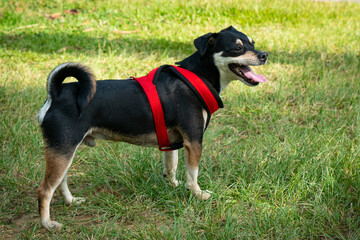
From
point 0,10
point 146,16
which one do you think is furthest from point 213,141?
point 0,10

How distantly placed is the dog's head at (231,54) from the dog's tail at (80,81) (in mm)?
870

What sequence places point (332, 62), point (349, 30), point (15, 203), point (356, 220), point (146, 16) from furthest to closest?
point (146, 16) < point (349, 30) < point (332, 62) < point (15, 203) < point (356, 220)

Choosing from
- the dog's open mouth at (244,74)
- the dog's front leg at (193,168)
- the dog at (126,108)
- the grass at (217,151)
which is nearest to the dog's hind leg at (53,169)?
the dog at (126,108)

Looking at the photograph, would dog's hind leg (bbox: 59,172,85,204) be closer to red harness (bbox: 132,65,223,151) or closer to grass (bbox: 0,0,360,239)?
grass (bbox: 0,0,360,239)

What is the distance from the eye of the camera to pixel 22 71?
5.73m

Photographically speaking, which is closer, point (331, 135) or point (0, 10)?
point (331, 135)

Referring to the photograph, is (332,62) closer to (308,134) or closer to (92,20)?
(308,134)

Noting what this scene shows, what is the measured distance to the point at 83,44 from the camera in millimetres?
7027

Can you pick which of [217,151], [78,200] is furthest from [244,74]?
[78,200]

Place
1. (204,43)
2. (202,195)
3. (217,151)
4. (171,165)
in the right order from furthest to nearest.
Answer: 1. (217,151)
2. (171,165)
3. (202,195)
4. (204,43)

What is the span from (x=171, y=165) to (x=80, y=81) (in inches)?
44.5

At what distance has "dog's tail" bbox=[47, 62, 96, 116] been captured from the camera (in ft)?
9.13

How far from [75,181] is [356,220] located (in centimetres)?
242

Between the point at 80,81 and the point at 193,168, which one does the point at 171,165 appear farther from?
the point at 80,81
